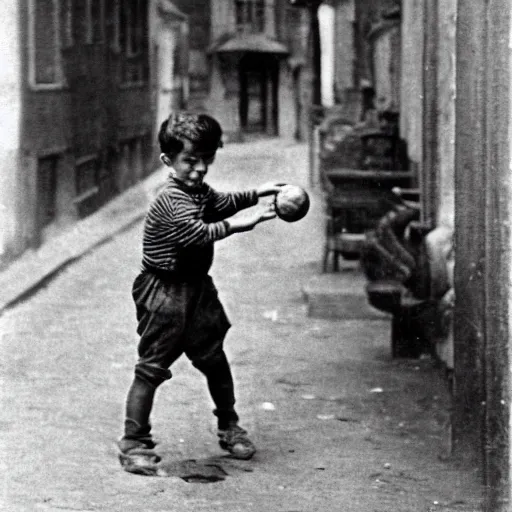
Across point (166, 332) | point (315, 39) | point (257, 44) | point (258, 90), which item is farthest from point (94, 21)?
point (258, 90)

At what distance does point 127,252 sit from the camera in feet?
35.0

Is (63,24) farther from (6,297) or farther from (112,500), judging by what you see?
(112,500)

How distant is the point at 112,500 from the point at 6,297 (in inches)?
151

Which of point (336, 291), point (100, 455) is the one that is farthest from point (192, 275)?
point (336, 291)

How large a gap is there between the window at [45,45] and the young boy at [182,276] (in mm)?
5713

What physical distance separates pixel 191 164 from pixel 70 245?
19.9 feet

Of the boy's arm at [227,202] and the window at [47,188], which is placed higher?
the boy's arm at [227,202]

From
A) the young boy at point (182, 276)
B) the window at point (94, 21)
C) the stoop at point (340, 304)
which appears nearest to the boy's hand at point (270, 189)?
the young boy at point (182, 276)

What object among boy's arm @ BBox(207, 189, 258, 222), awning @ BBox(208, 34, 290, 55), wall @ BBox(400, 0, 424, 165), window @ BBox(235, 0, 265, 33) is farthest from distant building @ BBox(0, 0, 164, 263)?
window @ BBox(235, 0, 265, 33)

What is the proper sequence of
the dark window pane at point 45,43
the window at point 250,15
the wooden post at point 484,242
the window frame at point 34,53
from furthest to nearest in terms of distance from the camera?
the window at point 250,15, the dark window pane at point 45,43, the window frame at point 34,53, the wooden post at point 484,242

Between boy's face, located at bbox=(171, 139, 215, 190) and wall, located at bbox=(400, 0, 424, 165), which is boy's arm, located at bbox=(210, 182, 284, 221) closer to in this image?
boy's face, located at bbox=(171, 139, 215, 190)

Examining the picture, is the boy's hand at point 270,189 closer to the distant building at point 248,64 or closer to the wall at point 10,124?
the wall at point 10,124

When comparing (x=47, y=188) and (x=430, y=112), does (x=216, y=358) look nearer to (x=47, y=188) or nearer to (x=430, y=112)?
(x=430, y=112)

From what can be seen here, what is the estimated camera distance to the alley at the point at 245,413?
4.63 metres
